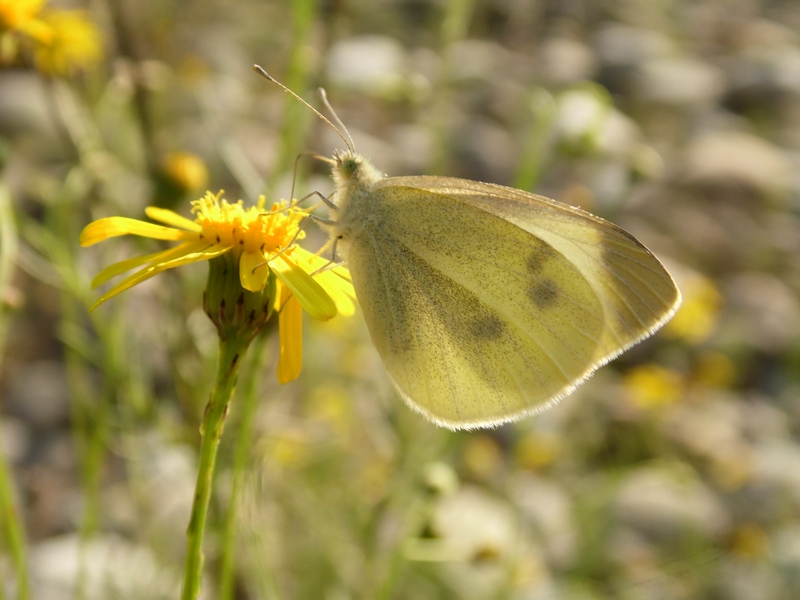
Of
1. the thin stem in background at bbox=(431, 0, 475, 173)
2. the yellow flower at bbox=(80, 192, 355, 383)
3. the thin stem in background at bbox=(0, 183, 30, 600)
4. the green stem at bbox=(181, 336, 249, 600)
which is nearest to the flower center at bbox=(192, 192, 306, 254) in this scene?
the yellow flower at bbox=(80, 192, 355, 383)

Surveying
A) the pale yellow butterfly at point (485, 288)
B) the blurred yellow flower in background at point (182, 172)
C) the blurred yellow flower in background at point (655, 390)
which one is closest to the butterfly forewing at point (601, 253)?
the pale yellow butterfly at point (485, 288)

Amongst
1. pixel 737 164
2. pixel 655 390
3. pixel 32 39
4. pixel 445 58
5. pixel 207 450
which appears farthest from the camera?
pixel 737 164

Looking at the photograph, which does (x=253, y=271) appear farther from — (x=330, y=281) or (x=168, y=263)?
(x=330, y=281)

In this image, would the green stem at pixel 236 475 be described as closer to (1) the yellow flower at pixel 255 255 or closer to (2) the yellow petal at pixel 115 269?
(1) the yellow flower at pixel 255 255

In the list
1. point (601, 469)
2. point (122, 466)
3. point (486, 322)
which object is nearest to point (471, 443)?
point (601, 469)

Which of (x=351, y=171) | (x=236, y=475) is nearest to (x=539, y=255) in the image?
(x=351, y=171)

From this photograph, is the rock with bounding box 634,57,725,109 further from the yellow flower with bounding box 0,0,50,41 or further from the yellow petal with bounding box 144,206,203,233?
the yellow petal with bounding box 144,206,203,233
